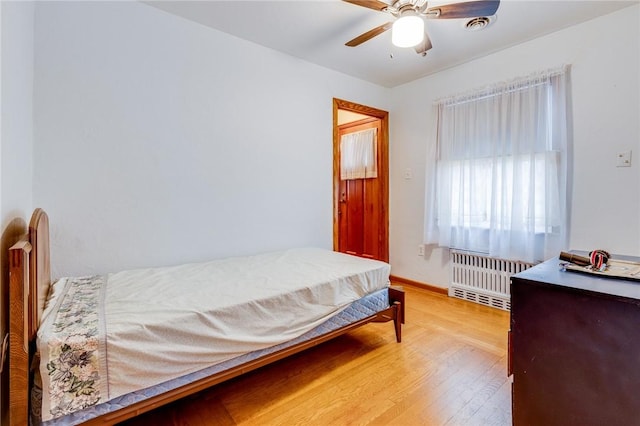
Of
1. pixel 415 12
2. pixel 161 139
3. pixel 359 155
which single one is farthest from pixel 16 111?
pixel 359 155

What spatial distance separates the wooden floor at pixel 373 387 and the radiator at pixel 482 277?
560 mm

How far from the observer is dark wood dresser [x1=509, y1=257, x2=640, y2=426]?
960 millimetres

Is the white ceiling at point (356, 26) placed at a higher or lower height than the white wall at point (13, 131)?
higher

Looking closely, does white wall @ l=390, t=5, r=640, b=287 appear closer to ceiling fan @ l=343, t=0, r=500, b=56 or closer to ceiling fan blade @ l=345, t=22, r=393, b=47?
ceiling fan @ l=343, t=0, r=500, b=56

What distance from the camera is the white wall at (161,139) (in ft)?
6.18

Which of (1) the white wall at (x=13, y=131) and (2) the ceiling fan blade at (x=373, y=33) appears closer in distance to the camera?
→ (1) the white wall at (x=13, y=131)

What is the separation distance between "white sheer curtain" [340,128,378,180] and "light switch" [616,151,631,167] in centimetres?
233

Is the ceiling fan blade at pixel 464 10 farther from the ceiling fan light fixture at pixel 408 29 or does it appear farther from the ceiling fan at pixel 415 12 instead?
the ceiling fan light fixture at pixel 408 29

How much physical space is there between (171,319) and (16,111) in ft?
3.87

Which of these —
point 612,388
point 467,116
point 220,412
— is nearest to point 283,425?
point 220,412

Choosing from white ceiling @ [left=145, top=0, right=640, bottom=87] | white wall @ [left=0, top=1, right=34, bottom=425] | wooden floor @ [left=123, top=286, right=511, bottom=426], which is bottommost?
wooden floor @ [left=123, top=286, right=511, bottom=426]

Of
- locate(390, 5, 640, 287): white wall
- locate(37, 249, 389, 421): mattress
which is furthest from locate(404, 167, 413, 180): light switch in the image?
locate(37, 249, 389, 421): mattress

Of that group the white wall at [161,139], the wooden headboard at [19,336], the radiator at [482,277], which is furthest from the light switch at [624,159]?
the wooden headboard at [19,336]

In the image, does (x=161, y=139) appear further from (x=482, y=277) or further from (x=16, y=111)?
(x=482, y=277)
